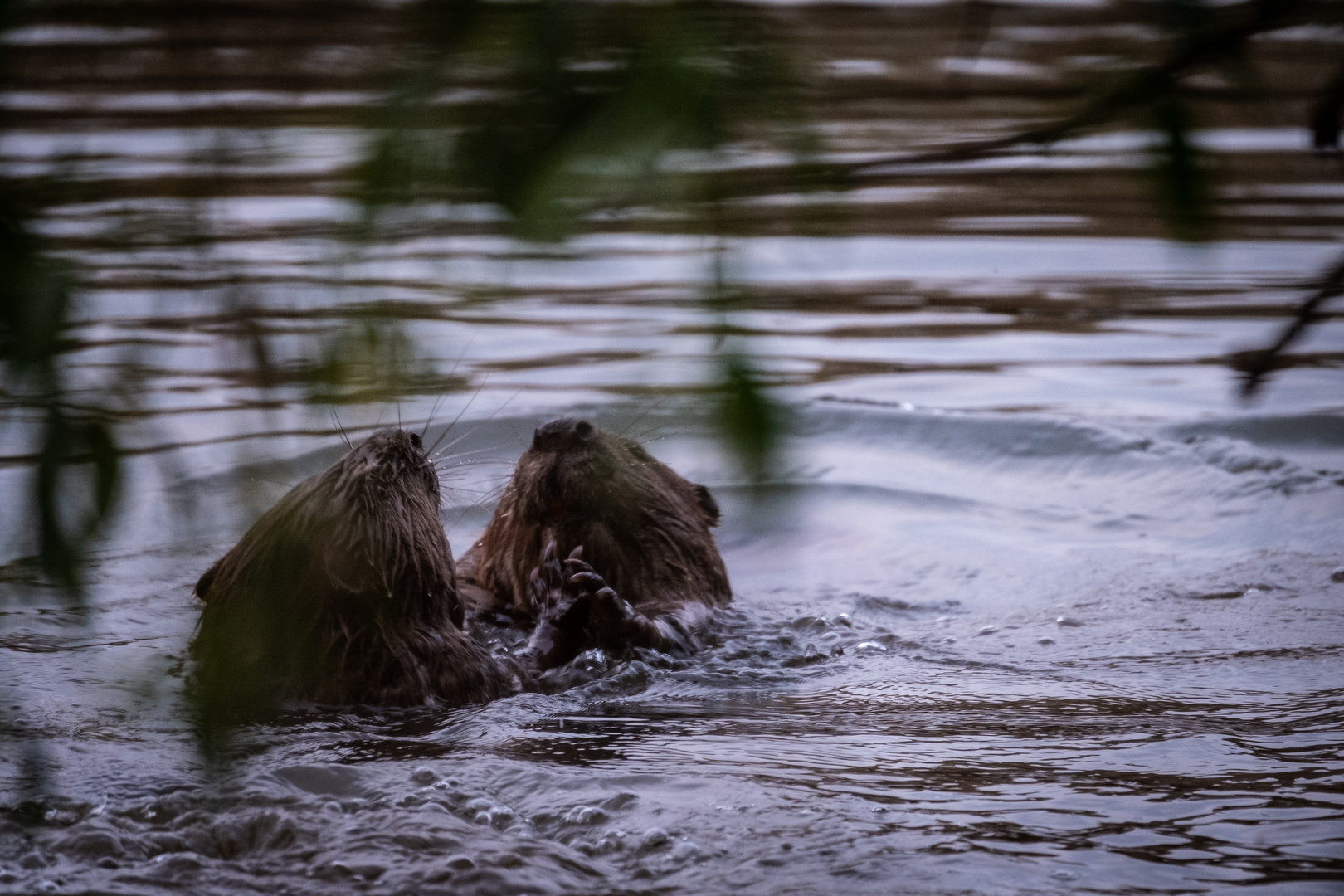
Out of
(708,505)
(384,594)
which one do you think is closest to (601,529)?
(708,505)

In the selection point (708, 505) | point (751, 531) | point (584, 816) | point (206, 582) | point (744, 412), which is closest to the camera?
point (744, 412)

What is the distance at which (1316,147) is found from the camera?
1.06 meters

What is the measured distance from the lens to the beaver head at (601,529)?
4121 mm

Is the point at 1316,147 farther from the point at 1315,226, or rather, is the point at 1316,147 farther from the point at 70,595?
the point at 1315,226

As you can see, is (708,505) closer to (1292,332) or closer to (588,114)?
(1292,332)

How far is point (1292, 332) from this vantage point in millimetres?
1217

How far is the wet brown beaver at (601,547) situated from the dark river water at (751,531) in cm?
14

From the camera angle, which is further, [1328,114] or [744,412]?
[1328,114]

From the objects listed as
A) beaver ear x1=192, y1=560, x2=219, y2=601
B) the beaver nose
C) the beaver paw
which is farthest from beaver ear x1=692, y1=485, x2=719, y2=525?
beaver ear x1=192, y1=560, x2=219, y2=601

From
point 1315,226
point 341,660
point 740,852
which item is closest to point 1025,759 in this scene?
point 740,852

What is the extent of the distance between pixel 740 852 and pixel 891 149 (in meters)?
1.60

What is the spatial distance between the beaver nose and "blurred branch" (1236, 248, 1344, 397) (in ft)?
9.28

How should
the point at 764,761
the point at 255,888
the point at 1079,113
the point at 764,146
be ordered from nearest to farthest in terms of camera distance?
the point at 764,146 < the point at 1079,113 < the point at 255,888 < the point at 764,761

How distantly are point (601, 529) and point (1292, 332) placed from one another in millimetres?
3200
